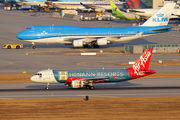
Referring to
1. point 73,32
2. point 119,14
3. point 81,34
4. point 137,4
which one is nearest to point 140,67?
point 81,34

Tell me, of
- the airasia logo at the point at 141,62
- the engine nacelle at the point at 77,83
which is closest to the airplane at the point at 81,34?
the airasia logo at the point at 141,62

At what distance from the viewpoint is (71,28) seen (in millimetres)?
90625

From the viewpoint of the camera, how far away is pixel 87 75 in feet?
155

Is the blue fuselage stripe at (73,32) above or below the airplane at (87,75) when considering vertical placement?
above

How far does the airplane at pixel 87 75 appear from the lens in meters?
46.4

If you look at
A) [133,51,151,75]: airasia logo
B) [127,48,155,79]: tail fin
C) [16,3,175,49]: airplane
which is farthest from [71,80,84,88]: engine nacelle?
[16,3,175,49]: airplane

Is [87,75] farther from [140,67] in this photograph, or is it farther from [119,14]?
[119,14]

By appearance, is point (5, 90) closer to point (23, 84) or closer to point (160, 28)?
point (23, 84)

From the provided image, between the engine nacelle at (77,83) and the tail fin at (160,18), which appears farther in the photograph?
the tail fin at (160,18)

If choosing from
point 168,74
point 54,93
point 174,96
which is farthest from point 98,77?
point 168,74

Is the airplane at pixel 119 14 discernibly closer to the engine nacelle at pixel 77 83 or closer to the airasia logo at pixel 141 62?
the airasia logo at pixel 141 62

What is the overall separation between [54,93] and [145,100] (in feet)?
46.7

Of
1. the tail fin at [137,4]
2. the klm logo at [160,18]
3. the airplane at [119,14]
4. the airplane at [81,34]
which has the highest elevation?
the tail fin at [137,4]

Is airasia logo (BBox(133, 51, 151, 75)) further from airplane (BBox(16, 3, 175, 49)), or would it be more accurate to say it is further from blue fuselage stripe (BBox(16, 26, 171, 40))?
blue fuselage stripe (BBox(16, 26, 171, 40))
